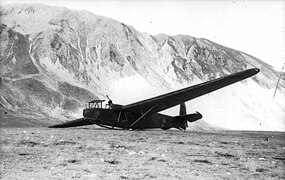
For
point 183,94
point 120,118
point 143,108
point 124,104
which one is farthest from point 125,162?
point 124,104

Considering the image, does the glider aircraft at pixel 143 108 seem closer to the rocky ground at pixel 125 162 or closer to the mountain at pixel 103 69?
the rocky ground at pixel 125 162

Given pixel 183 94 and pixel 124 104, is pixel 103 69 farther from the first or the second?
pixel 183 94

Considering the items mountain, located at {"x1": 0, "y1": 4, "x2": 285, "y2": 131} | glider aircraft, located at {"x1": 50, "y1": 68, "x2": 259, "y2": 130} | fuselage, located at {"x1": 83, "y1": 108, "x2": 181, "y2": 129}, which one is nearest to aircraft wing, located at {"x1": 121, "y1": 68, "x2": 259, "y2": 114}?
glider aircraft, located at {"x1": 50, "y1": 68, "x2": 259, "y2": 130}

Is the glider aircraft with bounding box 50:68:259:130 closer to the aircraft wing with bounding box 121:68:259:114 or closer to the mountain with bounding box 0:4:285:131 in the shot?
the aircraft wing with bounding box 121:68:259:114

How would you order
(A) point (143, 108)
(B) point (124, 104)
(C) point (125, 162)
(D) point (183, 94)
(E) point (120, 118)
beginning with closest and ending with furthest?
(C) point (125, 162) < (D) point (183, 94) < (E) point (120, 118) < (A) point (143, 108) < (B) point (124, 104)

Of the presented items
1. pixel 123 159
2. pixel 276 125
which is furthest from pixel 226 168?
pixel 276 125

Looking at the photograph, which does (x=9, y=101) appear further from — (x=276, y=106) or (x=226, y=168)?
(x=276, y=106)

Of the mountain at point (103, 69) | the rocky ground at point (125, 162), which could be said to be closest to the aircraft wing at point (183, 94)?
the rocky ground at point (125, 162)
